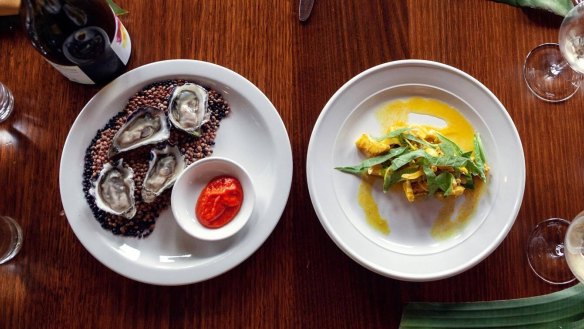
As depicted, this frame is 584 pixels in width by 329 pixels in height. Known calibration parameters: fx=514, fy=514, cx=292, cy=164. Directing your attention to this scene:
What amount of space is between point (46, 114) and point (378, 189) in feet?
2.69

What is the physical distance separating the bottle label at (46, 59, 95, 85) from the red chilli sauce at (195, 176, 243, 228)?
0.38 meters

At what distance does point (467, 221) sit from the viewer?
1201 millimetres

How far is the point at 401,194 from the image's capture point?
47.6 inches

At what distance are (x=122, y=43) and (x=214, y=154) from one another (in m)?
0.33

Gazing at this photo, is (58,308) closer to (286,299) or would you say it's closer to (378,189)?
(286,299)

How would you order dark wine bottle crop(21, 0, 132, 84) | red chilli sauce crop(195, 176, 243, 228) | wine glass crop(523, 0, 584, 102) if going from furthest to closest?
1. wine glass crop(523, 0, 584, 102)
2. red chilli sauce crop(195, 176, 243, 228)
3. dark wine bottle crop(21, 0, 132, 84)

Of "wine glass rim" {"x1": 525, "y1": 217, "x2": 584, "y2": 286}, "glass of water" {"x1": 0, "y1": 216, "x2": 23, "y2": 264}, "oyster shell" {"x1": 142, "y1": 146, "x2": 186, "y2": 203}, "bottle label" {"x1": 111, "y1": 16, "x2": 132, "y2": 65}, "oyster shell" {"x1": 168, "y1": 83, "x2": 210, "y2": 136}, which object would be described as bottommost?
"glass of water" {"x1": 0, "y1": 216, "x2": 23, "y2": 264}

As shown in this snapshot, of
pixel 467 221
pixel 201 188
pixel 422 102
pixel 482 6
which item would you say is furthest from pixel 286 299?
pixel 482 6

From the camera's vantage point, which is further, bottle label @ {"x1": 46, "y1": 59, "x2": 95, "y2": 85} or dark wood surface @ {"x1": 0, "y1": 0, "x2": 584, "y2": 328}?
dark wood surface @ {"x1": 0, "y1": 0, "x2": 584, "y2": 328}

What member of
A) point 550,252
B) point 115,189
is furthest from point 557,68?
point 115,189

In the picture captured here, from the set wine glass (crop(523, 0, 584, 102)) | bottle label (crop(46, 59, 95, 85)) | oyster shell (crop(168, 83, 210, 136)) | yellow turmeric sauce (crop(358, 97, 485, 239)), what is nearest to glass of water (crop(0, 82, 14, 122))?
bottle label (crop(46, 59, 95, 85))

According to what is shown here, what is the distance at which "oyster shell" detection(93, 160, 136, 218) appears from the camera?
117 cm

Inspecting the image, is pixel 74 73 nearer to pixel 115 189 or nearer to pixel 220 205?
pixel 115 189

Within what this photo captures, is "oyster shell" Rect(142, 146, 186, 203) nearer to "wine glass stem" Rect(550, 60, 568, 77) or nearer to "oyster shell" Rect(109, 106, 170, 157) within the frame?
"oyster shell" Rect(109, 106, 170, 157)
